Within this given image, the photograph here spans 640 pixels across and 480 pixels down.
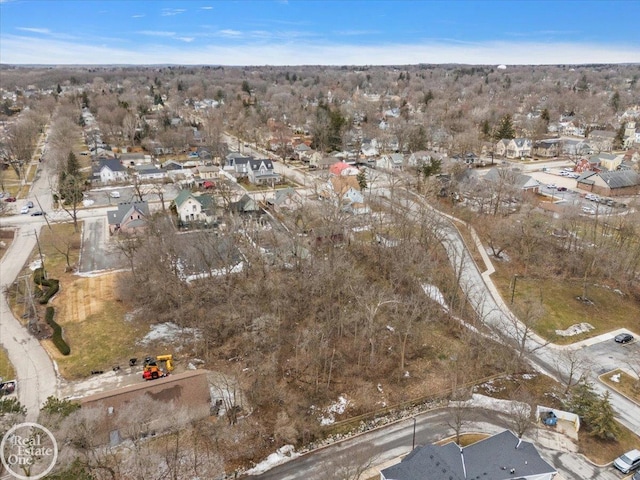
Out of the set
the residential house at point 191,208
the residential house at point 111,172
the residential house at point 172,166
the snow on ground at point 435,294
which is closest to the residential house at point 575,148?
the snow on ground at point 435,294

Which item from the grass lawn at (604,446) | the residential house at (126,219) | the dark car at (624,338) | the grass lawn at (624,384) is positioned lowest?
the grass lawn at (604,446)

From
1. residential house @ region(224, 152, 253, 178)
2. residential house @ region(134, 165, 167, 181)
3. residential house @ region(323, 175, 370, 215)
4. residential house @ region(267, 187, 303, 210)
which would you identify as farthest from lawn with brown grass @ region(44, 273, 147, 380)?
residential house @ region(224, 152, 253, 178)

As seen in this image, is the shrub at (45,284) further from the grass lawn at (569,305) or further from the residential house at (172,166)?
the residential house at (172,166)

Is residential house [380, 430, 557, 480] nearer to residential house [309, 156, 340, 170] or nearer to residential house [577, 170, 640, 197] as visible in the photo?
residential house [577, 170, 640, 197]

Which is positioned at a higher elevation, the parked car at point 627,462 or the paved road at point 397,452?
the parked car at point 627,462

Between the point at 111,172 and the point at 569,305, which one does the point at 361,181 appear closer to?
the point at 569,305

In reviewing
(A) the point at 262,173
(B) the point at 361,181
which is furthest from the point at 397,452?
(A) the point at 262,173

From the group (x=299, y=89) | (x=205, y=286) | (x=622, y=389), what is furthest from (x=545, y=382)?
(x=299, y=89)
